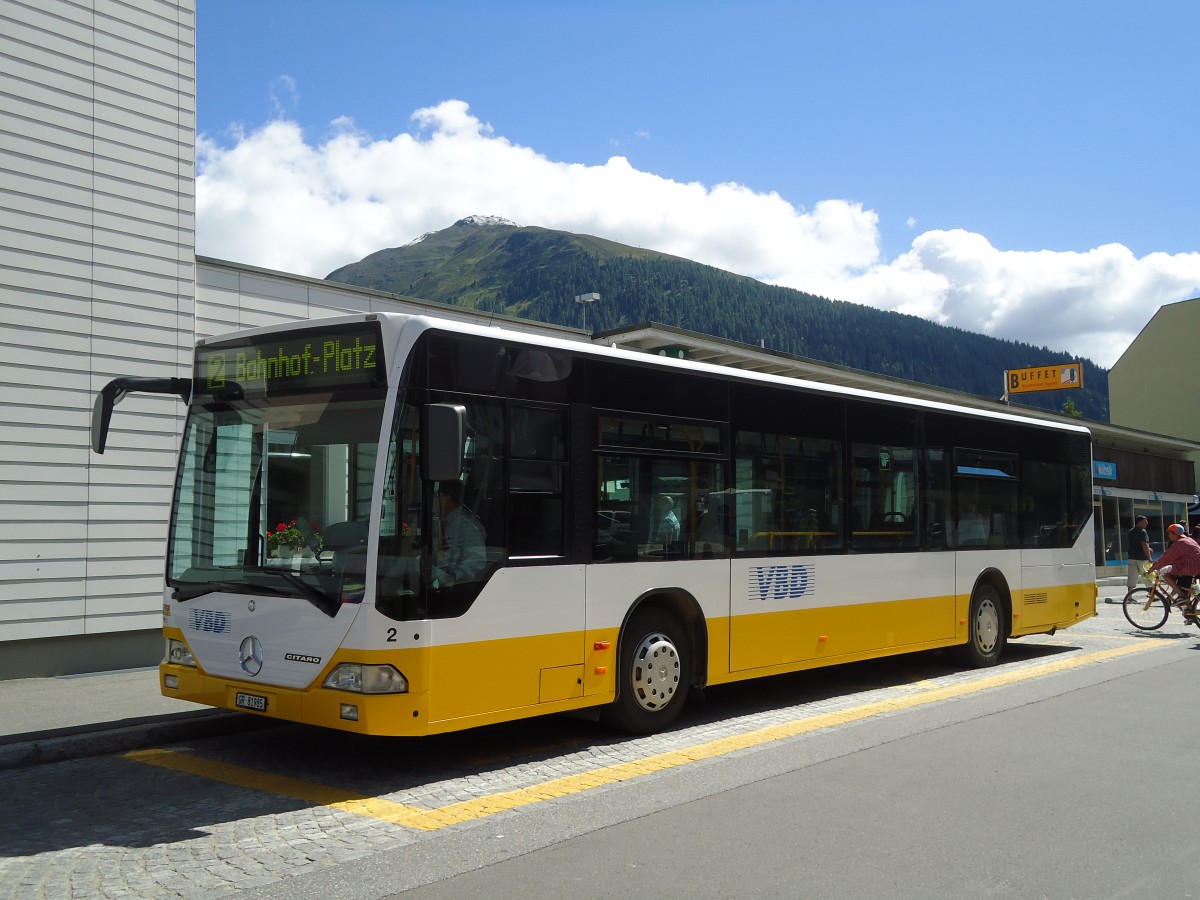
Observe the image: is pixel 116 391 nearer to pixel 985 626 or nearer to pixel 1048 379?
pixel 985 626

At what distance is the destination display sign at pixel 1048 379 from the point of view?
165 feet

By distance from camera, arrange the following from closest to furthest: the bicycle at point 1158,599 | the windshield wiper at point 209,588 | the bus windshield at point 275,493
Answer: the bus windshield at point 275,493 → the windshield wiper at point 209,588 → the bicycle at point 1158,599

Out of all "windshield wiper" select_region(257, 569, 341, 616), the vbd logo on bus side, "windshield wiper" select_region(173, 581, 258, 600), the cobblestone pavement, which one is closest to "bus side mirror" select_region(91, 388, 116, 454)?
"windshield wiper" select_region(173, 581, 258, 600)

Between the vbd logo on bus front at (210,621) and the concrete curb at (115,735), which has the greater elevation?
the vbd logo on bus front at (210,621)

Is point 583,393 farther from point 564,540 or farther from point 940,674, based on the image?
point 940,674

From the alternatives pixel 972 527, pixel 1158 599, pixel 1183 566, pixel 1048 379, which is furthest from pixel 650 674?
pixel 1048 379

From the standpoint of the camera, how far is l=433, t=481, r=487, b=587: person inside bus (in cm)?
695

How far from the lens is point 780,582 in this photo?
995 centimetres

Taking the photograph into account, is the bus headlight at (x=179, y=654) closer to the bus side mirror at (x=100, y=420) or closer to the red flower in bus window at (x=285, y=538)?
the red flower in bus window at (x=285, y=538)

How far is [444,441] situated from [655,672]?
315cm

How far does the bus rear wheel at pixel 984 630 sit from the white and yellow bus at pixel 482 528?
2.99 metres

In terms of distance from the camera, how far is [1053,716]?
9.65 metres

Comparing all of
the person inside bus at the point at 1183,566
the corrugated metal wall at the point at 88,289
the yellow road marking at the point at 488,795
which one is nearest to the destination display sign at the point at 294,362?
the yellow road marking at the point at 488,795

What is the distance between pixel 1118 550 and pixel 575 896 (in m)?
37.2
